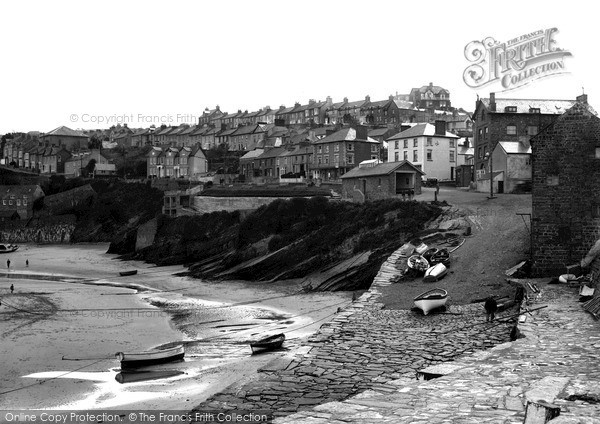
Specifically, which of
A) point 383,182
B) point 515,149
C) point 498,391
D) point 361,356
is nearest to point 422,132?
point 515,149

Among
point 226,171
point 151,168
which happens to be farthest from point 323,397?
point 151,168

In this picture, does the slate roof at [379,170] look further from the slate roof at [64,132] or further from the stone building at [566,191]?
the slate roof at [64,132]

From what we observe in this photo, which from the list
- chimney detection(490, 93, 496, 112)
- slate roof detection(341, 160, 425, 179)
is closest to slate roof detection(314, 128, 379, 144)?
chimney detection(490, 93, 496, 112)

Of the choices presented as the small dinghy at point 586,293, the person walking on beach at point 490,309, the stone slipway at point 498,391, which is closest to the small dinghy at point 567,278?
the small dinghy at point 586,293

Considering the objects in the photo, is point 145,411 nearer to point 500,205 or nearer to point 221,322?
point 221,322

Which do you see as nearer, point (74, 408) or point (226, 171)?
point (74, 408)

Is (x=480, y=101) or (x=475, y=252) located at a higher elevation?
(x=480, y=101)
